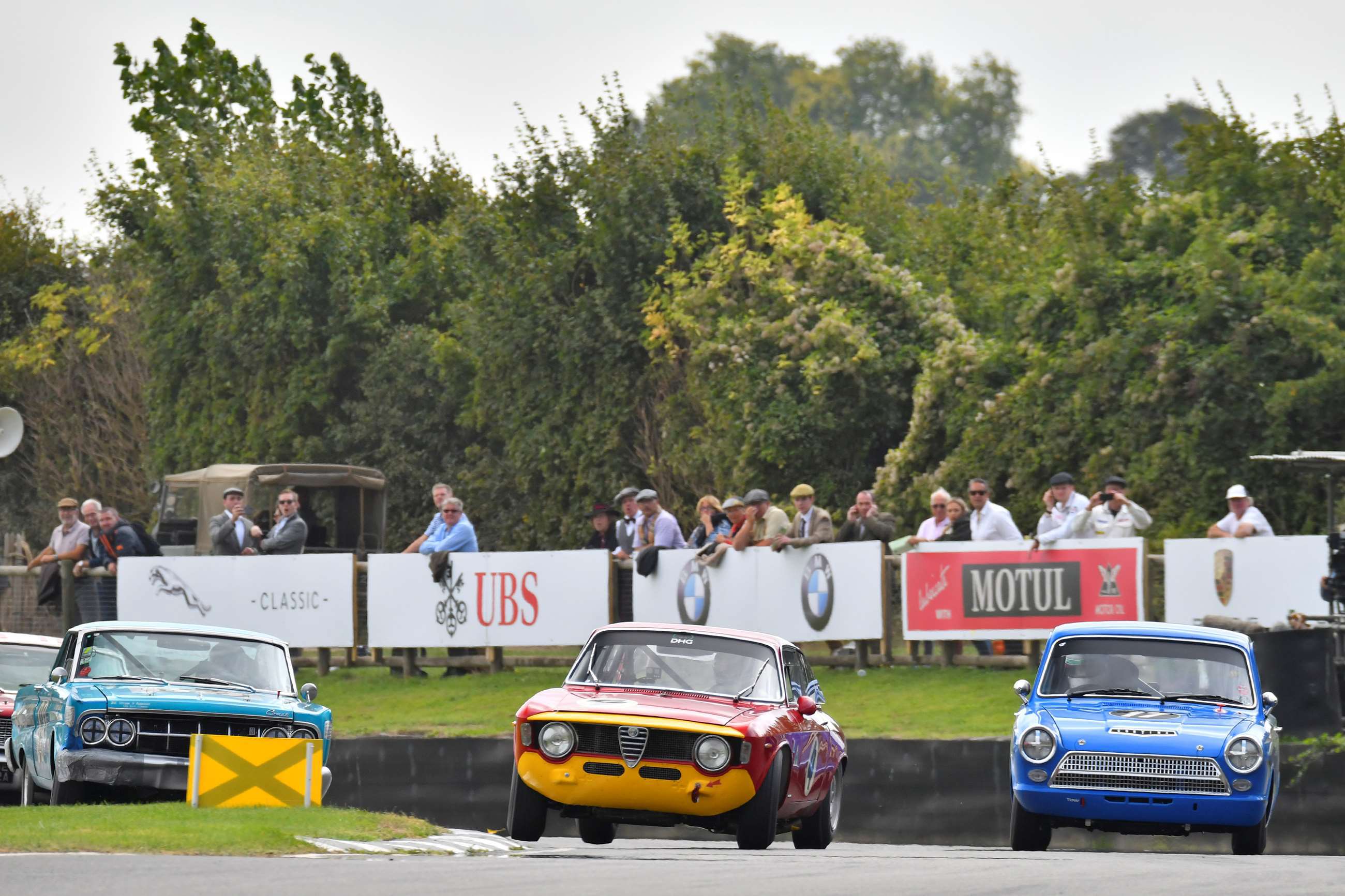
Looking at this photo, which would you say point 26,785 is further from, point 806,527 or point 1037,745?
point 806,527

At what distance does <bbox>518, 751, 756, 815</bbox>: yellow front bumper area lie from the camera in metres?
13.6

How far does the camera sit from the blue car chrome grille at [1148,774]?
14.3m

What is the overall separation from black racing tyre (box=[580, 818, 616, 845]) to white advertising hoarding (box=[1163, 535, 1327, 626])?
21.9 feet

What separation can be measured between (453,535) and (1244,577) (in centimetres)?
899

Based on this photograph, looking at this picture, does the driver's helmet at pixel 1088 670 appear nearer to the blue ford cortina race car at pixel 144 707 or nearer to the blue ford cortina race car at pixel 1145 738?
the blue ford cortina race car at pixel 1145 738

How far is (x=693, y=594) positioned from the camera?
74.2 ft

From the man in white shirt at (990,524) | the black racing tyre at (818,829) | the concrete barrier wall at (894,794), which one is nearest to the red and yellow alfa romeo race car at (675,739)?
the black racing tyre at (818,829)

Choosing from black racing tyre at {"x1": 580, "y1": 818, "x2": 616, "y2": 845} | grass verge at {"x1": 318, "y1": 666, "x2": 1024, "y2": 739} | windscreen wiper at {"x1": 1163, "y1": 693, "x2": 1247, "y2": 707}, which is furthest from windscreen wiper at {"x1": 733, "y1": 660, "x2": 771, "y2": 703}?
grass verge at {"x1": 318, "y1": 666, "x2": 1024, "y2": 739}

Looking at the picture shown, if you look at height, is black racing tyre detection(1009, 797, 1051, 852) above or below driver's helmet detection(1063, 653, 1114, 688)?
below

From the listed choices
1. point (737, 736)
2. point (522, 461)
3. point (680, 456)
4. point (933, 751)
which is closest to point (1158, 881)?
point (737, 736)

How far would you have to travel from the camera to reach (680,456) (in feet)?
117

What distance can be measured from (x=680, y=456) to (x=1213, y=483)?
11038mm

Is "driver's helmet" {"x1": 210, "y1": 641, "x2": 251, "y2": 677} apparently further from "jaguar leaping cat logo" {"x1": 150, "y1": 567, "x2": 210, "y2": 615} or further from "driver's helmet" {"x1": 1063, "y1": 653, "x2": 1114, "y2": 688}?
"jaguar leaping cat logo" {"x1": 150, "y1": 567, "x2": 210, "y2": 615}

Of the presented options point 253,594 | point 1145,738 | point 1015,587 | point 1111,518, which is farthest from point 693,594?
point 1145,738
